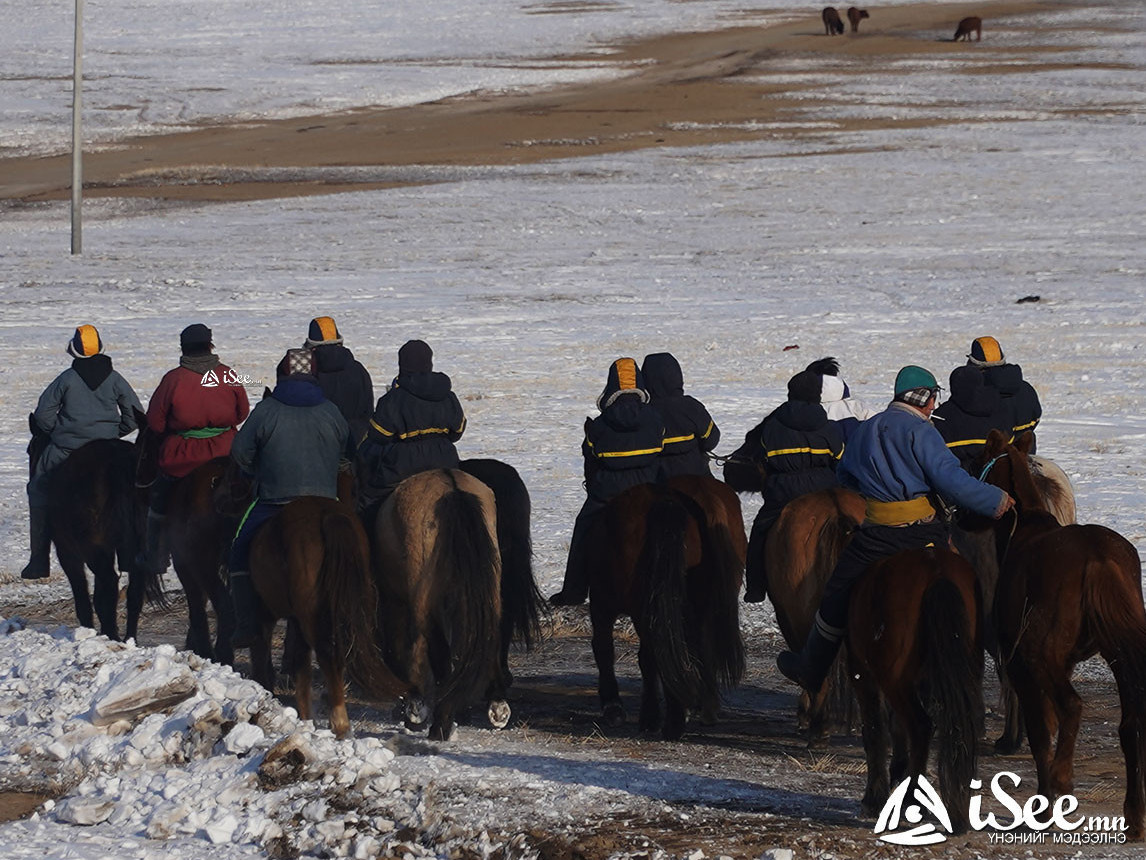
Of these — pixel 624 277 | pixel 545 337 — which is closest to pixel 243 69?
pixel 624 277

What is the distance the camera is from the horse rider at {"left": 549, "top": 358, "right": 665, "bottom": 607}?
10.3 metres

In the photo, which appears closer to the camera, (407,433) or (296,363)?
(407,433)

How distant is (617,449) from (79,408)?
415 cm

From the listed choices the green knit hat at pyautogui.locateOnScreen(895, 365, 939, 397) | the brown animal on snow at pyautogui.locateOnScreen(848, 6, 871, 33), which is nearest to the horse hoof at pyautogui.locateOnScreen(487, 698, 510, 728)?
the green knit hat at pyautogui.locateOnScreen(895, 365, 939, 397)

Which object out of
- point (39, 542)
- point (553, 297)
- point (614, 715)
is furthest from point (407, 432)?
point (553, 297)

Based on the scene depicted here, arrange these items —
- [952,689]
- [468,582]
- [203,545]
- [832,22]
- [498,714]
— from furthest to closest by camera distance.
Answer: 1. [832,22]
2. [203,545]
3. [498,714]
4. [468,582]
5. [952,689]

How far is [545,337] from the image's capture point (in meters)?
24.0

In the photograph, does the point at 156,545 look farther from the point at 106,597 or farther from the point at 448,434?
the point at 448,434

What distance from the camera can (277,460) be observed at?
32.3 feet

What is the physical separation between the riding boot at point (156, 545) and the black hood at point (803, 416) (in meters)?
4.20

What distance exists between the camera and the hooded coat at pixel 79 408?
12.1 m

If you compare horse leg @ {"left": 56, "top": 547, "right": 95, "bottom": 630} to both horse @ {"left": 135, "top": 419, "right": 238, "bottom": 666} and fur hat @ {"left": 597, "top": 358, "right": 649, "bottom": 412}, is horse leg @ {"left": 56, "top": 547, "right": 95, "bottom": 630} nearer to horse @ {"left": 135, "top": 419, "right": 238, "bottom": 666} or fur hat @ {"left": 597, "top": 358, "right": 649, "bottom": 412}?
horse @ {"left": 135, "top": 419, "right": 238, "bottom": 666}

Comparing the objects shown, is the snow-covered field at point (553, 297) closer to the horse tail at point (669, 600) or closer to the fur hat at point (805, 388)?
the horse tail at point (669, 600)

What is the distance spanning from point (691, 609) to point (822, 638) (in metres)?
1.83
